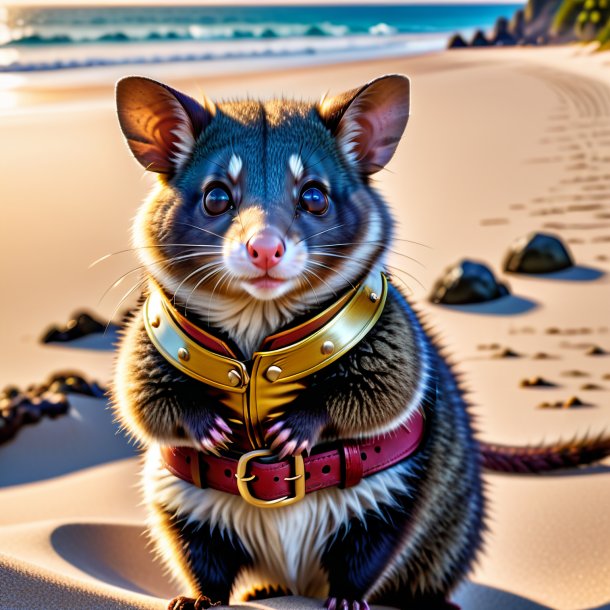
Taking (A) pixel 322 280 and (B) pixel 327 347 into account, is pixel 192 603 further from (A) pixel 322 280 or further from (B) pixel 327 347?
(A) pixel 322 280

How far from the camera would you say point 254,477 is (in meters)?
2.42

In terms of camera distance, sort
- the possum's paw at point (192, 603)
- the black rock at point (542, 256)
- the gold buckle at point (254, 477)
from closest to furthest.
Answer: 1. the gold buckle at point (254, 477)
2. the possum's paw at point (192, 603)
3. the black rock at point (542, 256)

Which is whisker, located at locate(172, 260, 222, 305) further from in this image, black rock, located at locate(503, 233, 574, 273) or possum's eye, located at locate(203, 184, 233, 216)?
black rock, located at locate(503, 233, 574, 273)

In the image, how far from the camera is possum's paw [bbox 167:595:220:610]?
2637 mm

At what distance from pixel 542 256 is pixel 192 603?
3.95 meters

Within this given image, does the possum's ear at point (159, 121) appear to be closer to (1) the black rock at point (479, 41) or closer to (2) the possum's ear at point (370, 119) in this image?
(2) the possum's ear at point (370, 119)

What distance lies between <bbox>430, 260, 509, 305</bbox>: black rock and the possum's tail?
235cm

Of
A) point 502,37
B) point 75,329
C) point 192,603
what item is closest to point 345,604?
point 192,603

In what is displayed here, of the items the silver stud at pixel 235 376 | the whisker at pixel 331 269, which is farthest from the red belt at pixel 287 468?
the whisker at pixel 331 269

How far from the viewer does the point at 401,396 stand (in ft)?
8.11

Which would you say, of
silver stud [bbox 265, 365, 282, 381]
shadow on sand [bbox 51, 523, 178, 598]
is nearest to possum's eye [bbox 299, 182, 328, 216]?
silver stud [bbox 265, 365, 282, 381]

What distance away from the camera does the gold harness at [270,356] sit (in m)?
2.34

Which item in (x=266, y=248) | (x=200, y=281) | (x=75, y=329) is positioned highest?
(x=266, y=248)

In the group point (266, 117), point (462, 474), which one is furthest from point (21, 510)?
point (266, 117)
